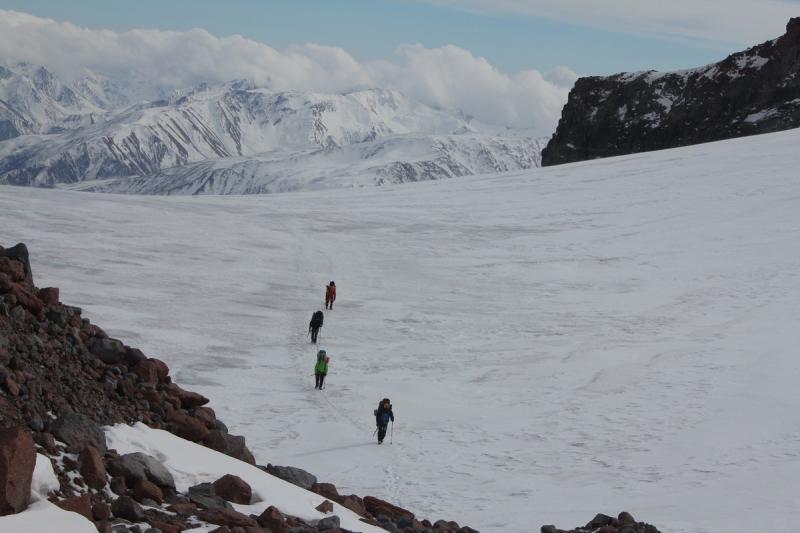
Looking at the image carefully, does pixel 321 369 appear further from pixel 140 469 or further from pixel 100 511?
pixel 100 511

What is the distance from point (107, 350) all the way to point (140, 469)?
326 cm

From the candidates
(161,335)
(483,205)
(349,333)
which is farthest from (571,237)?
(161,335)

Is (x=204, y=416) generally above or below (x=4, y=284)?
below

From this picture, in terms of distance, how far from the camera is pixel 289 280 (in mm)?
32281

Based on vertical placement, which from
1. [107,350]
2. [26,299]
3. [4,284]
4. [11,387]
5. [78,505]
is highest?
[4,284]

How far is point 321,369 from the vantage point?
20.3 m

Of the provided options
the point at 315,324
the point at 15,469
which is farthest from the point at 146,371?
the point at 315,324

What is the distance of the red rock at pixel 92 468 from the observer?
28.7 feet

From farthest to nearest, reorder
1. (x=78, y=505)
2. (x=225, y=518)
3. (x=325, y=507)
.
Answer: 1. (x=325, y=507)
2. (x=225, y=518)
3. (x=78, y=505)

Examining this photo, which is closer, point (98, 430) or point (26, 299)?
point (98, 430)

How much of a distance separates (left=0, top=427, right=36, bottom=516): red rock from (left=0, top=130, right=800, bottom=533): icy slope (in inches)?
296

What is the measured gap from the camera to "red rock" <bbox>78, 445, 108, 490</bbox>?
8750mm

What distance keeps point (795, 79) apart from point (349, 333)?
101927 mm

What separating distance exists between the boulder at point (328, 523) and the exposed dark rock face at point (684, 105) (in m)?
105
